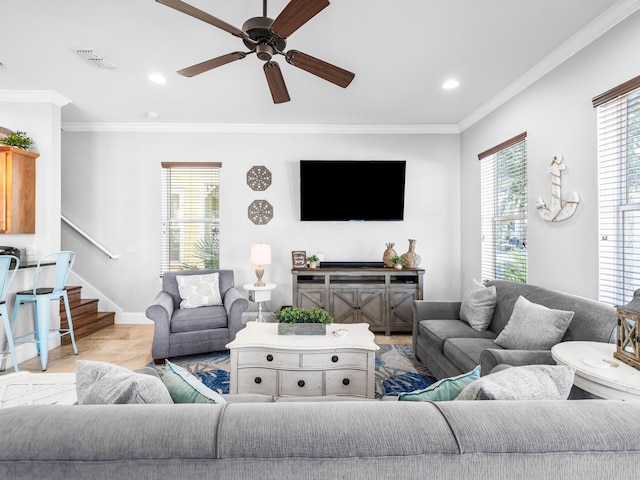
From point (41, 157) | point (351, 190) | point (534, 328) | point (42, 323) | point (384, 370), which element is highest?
point (41, 157)

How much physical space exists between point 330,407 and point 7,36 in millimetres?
3597

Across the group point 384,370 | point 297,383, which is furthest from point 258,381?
point 384,370

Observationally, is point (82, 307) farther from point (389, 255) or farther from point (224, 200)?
point (389, 255)

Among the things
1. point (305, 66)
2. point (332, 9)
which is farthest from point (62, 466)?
point (332, 9)

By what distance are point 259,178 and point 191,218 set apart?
1132 mm

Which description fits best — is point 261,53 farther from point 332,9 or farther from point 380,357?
point 380,357

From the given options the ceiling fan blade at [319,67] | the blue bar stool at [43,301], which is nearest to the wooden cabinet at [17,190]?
the blue bar stool at [43,301]

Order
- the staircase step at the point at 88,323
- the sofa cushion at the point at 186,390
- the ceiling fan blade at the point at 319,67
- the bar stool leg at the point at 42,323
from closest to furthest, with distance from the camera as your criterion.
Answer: the sofa cushion at the point at 186,390
the ceiling fan blade at the point at 319,67
the bar stool leg at the point at 42,323
the staircase step at the point at 88,323

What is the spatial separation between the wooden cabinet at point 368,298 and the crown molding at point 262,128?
6.42ft

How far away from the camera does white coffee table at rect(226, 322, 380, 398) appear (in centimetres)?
230

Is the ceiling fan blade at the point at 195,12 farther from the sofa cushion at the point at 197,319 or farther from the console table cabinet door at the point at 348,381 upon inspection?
the sofa cushion at the point at 197,319

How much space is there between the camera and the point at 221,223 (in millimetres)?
4625

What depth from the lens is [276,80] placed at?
7.67ft

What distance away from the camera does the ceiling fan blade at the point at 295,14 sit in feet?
5.36
